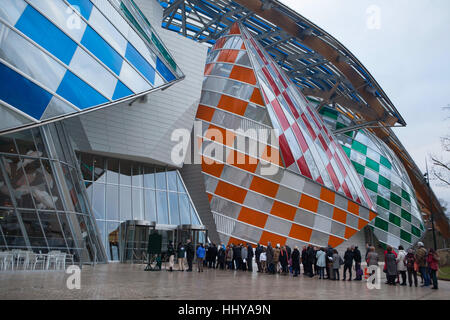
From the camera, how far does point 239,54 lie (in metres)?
27.2

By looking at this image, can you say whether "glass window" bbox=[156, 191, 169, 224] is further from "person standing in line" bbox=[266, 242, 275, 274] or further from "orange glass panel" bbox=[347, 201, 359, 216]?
"orange glass panel" bbox=[347, 201, 359, 216]

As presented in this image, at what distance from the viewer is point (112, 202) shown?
2247 centimetres

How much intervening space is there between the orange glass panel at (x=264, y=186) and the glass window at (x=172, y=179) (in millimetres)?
5081

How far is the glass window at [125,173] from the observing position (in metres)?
23.7

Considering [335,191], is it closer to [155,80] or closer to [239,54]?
[239,54]

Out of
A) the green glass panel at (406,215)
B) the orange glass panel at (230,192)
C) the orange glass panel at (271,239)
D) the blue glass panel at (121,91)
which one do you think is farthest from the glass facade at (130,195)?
the green glass panel at (406,215)

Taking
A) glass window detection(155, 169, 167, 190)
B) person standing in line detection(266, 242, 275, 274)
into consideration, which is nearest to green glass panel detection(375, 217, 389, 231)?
person standing in line detection(266, 242, 275, 274)

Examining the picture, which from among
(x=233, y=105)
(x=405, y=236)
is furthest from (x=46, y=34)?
(x=405, y=236)

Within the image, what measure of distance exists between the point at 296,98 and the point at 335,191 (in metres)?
8.13

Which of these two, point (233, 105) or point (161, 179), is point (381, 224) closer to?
point (233, 105)

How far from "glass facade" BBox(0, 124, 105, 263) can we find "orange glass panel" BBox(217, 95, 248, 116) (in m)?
11.4

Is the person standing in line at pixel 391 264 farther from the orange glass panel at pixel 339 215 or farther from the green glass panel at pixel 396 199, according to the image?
the green glass panel at pixel 396 199
